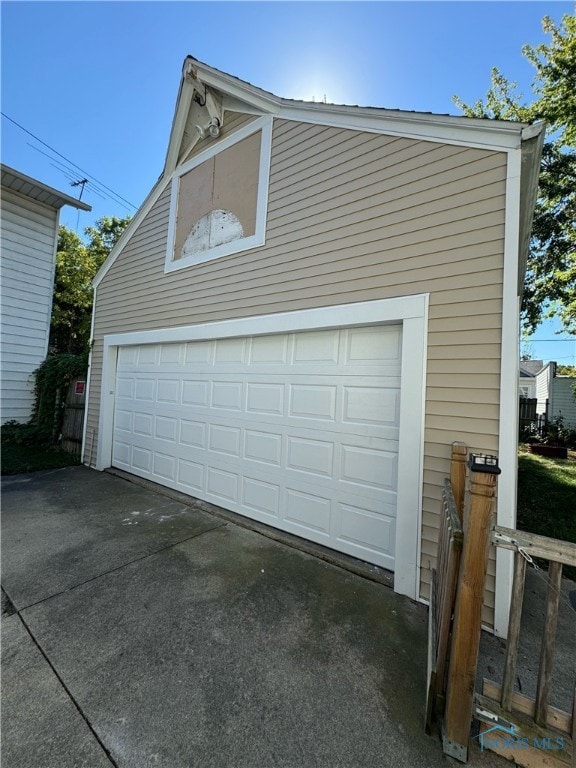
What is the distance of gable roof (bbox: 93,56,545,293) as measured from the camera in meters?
2.47

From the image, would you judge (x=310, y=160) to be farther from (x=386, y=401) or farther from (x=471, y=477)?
(x=471, y=477)

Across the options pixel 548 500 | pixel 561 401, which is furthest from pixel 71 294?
pixel 561 401

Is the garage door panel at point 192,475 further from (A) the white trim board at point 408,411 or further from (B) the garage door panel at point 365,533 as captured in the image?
(A) the white trim board at point 408,411

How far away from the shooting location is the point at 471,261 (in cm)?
257

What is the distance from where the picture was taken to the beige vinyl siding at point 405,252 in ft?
8.22

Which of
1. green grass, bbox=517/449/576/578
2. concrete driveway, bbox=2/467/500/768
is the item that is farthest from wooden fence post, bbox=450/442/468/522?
green grass, bbox=517/449/576/578

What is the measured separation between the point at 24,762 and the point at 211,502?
304 cm

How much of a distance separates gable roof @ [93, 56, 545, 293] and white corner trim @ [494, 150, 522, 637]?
0.53 ft

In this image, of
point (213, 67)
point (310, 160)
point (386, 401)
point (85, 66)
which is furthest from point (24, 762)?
point (85, 66)

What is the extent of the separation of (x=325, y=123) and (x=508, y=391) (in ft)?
10.8

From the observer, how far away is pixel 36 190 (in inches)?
304

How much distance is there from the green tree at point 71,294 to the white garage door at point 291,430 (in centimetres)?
1162

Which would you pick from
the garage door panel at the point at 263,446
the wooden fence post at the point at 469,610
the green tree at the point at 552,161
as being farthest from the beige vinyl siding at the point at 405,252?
→ the green tree at the point at 552,161

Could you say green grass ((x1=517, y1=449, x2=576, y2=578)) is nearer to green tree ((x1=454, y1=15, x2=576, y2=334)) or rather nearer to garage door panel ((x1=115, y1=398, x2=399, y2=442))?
garage door panel ((x1=115, y1=398, x2=399, y2=442))
